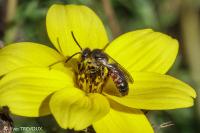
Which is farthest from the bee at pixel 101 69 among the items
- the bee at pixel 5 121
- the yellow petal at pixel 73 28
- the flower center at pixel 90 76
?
the bee at pixel 5 121

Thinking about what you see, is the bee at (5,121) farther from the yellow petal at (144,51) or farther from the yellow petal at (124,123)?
the yellow petal at (144,51)

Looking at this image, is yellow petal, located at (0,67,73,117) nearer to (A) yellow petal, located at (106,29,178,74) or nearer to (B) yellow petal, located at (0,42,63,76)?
(B) yellow petal, located at (0,42,63,76)

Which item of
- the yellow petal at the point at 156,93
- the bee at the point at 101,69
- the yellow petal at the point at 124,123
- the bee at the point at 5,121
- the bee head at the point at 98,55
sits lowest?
the yellow petal at the point at 124,123

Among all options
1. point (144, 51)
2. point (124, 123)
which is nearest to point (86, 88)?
point (124, 123)

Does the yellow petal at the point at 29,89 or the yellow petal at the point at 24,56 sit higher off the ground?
the yellow petal at the point at 24,56

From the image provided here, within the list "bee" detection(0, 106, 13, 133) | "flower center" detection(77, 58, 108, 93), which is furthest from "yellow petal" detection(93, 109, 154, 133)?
"bee" detection(0, 106, 13, 133)

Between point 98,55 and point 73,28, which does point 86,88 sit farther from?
point 73,28

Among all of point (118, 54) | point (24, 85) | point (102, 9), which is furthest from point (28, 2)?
point (24, 85)
